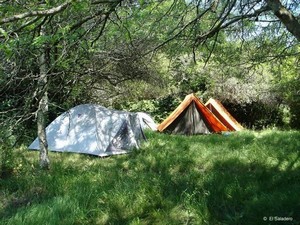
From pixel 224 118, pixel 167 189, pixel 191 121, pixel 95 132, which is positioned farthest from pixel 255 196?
pixel 224 118

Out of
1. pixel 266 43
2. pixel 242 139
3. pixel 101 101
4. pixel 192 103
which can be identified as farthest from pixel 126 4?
pixel 101 101

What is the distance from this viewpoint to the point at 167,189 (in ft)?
15.7

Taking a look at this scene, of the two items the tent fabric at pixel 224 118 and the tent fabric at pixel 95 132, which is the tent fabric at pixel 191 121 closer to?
the tent fabric at pixel 224 118

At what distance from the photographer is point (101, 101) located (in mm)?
13625

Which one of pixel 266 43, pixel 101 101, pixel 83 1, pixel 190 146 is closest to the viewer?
pixel 83 1

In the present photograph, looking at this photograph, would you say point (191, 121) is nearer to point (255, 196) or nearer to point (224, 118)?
point (224, 118)

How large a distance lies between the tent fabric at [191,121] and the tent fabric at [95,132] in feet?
7.26

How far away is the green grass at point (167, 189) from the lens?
3965mm

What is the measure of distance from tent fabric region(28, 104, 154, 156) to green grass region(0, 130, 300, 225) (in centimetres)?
138

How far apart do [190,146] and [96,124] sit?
2.74 meters

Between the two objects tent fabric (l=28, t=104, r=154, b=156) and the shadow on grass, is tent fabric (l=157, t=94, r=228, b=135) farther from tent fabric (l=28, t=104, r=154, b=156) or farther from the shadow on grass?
the shadow on grass

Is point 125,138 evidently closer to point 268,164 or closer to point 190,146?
point 190,146

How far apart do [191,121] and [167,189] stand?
23.3 ft

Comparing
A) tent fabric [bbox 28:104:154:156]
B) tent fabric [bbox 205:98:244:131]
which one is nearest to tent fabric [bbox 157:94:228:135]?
tent fabric [bbox 205:98:244:131]
